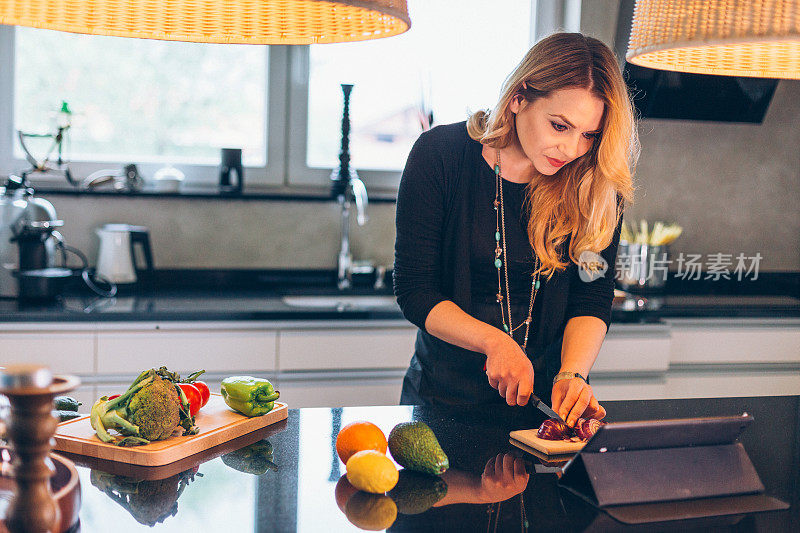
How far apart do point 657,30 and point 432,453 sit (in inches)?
26.5

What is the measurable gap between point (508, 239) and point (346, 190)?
58.6 inches

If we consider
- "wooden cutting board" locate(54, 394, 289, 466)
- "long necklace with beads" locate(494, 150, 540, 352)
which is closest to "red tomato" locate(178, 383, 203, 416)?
"wooden cutting board" locate(54, 394, 289, 466)

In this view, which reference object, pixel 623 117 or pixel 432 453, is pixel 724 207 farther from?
pixel 432 453

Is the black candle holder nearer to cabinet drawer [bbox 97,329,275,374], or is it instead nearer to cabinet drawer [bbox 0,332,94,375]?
cabinet drawer [bbox 97,329,275,374]

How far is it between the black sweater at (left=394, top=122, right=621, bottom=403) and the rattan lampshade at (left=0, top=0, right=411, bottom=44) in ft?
2.18

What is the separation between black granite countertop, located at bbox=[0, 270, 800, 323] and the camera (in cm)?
252

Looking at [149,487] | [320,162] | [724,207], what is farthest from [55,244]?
[724,207]

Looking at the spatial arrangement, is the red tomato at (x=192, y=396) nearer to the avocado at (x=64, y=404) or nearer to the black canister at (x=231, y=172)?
the avocado at (x=64, y=404)

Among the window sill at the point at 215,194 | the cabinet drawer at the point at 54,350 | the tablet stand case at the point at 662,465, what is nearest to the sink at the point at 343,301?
the window sill at the point at 215,194

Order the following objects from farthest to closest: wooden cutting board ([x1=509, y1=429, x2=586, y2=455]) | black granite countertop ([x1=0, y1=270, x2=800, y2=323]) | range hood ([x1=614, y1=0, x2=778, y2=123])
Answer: range hood ([x1=614, y1=0, x2=778, y2=123])
black granite countertop ([x1=0, y1=270, x2=800, y2=323])
wooden cutting board ([x1=509, y1=429, x2=586, y2=455])

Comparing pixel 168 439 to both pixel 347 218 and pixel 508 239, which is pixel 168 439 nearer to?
pixel 508 239

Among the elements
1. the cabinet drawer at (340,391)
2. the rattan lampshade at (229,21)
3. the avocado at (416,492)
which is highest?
the rattan lampshade at (229,21)

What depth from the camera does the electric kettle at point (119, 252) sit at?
291cm

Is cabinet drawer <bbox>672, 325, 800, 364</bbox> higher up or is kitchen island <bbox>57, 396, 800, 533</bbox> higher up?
kitchen island <bbox>57, 396, 800, 533</bbox>
